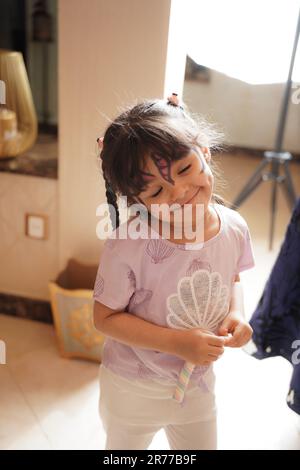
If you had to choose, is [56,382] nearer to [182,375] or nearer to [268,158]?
[182,375]

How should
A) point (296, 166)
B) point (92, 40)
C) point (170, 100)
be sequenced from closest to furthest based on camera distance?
point (170, 100)
point (92, 40)
point (296, 166)

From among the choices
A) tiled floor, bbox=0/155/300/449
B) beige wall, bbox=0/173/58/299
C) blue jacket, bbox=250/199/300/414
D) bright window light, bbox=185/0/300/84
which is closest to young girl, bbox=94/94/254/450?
blue jacket, bbox=250/199/300/414

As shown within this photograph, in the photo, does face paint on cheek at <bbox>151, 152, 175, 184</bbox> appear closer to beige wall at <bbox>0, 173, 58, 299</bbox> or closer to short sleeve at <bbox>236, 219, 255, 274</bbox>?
short sleeve at <bbox>236, 219, 255, 274</bbox>

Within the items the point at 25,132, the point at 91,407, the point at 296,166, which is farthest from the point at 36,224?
the point at 296,166

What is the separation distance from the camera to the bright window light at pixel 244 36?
4.23ft

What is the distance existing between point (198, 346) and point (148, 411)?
7.5 inches

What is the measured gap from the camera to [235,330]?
32.6 inches

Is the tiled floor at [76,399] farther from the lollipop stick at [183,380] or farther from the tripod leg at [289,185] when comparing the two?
the tripod leg at [289,185]

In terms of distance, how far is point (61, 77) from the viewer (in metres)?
1.37

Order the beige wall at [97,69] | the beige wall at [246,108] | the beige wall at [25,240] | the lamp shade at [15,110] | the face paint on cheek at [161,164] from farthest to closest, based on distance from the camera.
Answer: the beige wall at [246,108] → the beige wall at [25,240] → the lamp shade at [15,110] → the beige wall at [97,69] → the face paint on cheek at [161,164]

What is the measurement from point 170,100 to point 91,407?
38.4 inches

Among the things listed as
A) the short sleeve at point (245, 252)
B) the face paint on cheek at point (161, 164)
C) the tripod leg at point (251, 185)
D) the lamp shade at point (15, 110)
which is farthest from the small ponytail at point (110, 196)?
the tripod leg at point (251, 185)

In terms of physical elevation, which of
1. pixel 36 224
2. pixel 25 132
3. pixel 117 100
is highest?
pixel 117 100

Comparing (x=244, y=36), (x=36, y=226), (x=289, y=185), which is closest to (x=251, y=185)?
(x=289, y=185)
